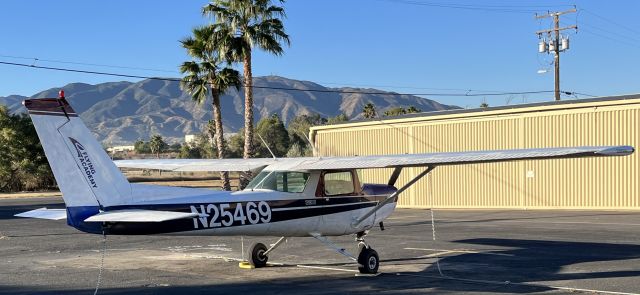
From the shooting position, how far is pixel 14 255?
637 inches

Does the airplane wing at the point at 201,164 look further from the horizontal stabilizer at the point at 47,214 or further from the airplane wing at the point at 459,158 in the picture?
the horizontal stabilizer at the point at 47,214

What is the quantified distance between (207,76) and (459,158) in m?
28.0

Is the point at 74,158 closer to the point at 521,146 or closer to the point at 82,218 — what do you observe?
the point at 82,218

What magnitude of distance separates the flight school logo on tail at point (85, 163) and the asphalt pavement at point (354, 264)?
2121mm

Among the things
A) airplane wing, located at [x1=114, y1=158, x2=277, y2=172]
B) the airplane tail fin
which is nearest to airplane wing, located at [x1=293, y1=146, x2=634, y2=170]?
airplane wing, located at [x1=114, y1=158, x2=277, y2=172]

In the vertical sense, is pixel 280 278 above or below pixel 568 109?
below

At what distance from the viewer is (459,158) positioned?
38.4 feet

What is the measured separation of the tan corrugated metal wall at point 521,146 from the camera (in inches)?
1078

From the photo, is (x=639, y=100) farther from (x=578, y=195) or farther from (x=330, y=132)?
(x=330, y=132)

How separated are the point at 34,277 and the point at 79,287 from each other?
1.72m

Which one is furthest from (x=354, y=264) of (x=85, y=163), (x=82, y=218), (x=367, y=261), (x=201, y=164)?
(x=85, y=163)

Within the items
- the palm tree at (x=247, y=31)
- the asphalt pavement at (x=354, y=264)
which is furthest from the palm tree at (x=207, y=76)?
the asphalt pavement at (x=354, y=264)

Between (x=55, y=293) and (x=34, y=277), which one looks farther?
(x=34, y=277)

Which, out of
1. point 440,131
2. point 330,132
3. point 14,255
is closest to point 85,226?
point 14,255
